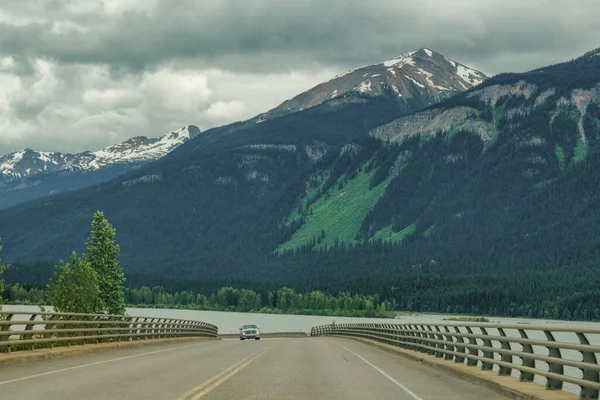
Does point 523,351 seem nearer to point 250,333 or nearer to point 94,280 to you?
point 250,333

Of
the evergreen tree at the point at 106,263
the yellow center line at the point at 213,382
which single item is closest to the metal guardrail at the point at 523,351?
the yellow center line at the point at 213,382

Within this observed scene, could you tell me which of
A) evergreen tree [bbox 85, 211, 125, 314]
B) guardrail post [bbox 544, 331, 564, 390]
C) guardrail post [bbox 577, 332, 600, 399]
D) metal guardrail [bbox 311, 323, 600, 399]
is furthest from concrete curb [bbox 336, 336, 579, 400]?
evergreen tree [bbox 85, 211, 125, 314]

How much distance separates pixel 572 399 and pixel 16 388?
41.3ft

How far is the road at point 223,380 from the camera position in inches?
750

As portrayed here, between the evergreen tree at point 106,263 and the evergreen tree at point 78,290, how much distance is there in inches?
Answer: 87.3

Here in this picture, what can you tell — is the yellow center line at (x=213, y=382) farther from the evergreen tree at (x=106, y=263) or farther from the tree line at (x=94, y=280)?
the evergreen tree at (x=106, y=263)

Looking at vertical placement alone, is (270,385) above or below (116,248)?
below

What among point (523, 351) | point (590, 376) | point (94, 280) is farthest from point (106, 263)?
point (590, 376)

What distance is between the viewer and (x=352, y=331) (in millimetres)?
73812

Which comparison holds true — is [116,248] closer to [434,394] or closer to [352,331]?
[352,331]

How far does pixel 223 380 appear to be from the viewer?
883 inches

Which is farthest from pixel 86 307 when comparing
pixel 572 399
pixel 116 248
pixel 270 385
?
pixel 572 399

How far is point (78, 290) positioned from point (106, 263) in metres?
8.83

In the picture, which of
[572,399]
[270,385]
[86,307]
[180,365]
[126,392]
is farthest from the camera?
[86,307]
